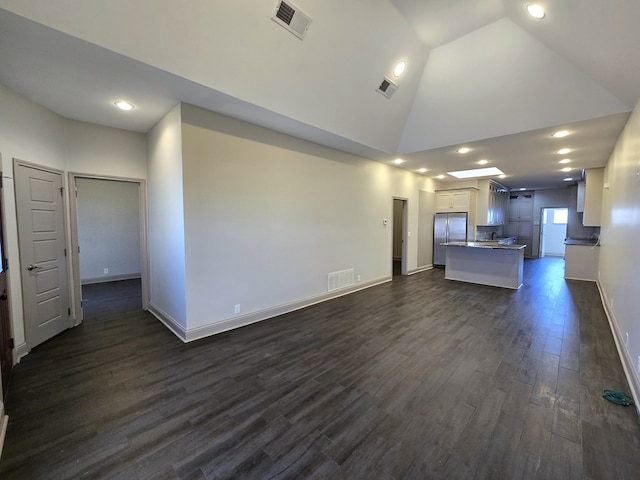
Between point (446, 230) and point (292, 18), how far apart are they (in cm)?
728

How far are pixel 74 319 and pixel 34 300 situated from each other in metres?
0.80

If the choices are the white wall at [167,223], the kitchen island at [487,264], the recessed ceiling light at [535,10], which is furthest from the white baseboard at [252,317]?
the recessed ceiling light at [535,10]

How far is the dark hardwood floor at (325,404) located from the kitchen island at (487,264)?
2.11 meters

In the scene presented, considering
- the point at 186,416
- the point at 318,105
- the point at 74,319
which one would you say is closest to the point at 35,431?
the point at 186,416

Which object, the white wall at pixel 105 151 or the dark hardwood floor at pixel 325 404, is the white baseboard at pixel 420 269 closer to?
the dark hardwood floor at pixel 325 404

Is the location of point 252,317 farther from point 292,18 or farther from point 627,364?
point 627,364

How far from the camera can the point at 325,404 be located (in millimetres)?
2232

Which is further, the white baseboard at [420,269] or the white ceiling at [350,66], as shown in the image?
the white baseboard at [420,269]

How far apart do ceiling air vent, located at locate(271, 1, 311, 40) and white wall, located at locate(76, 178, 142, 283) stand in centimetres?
559

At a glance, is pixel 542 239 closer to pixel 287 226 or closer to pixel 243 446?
pixel 287 226

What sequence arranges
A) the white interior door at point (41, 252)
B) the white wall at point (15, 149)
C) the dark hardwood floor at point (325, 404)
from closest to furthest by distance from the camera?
the dark hardwood floor at point (325, 404) < the white wall at point (15, 149) < the white interior door at point (41, 252)

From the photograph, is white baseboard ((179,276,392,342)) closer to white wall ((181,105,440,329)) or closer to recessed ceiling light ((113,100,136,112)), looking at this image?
white wall ((181,105,440,329))

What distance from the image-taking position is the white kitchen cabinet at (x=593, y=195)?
654 centimetres

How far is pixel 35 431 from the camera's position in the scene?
6.37ft
